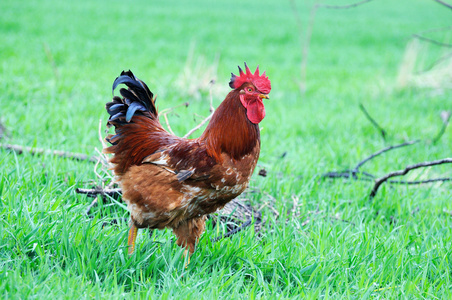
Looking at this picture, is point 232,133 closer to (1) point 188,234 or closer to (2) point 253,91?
(2) point 253,91

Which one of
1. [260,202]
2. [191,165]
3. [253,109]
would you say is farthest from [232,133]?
[260,202]

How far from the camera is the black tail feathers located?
121 inches

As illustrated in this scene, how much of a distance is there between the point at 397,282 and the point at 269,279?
35.7 inches

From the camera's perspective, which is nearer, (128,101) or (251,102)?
(251,102)

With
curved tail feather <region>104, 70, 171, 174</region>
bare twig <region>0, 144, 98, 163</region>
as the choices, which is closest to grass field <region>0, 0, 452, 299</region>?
bare twig <region>0, 144, 98, 163</region>

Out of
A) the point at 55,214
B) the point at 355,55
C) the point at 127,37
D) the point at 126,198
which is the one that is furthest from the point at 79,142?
the point at 355,55

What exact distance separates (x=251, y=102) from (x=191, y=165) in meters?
0.59

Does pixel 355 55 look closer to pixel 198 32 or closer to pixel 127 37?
pixel 198 32

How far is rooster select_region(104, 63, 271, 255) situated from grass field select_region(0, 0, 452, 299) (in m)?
0.27

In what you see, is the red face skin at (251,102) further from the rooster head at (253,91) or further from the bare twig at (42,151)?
the bare twig at (42,151)

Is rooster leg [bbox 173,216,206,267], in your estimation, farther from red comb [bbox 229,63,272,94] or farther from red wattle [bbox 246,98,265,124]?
red comb [bbox 229,63,272,94]

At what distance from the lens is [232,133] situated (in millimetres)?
2855

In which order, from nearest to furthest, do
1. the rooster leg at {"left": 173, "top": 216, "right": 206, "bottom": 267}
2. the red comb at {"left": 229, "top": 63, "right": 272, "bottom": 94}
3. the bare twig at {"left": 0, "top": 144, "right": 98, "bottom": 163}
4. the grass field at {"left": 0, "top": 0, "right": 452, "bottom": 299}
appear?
the grass field at {"left": 0, "top": 0, "right": 452, "bottom": 299}, the red comb at {"left": 229, "top": 63, "right": 272, "bottom": 94}, the rooster leg at {"left": 173, "top": 216, "right": 206, "bottom": 267}, the bare twig at {"left": 0, "top": 144, "right": 98, "bottom": 163}

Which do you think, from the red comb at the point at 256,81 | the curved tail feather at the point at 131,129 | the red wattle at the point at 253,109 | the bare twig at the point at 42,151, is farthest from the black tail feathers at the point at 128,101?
the bare twig at the point at 42,151
